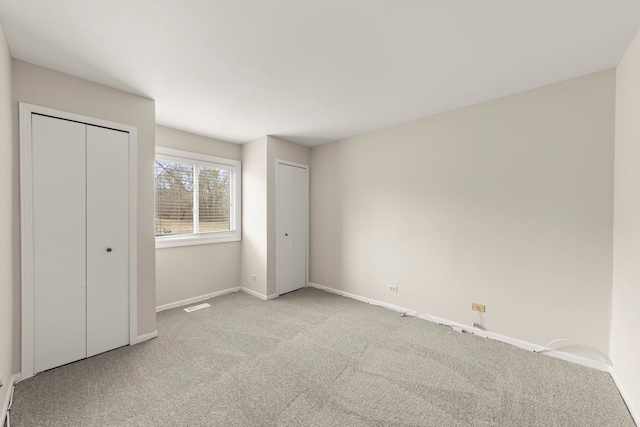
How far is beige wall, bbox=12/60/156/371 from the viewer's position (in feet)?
6.59

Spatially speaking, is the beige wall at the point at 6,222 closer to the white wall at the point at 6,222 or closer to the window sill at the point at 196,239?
the white wall at the point at 6,222

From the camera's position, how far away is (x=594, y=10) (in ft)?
5.04

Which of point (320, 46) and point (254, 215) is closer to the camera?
point (320, 46)

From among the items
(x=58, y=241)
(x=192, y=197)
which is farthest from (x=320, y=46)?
(x=192, y=197)

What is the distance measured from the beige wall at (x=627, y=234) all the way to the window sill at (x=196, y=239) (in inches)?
175

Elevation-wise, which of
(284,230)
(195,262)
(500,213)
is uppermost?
(500,213)

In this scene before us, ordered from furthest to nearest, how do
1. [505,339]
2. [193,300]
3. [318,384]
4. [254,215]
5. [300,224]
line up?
[300,224] → [254,215] → [193,300] → [505,339] → [318,384]

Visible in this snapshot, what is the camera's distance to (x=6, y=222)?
5.92ft

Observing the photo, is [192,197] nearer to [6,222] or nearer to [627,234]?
[6,222]

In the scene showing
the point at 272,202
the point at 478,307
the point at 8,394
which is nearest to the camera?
the point at 8,394

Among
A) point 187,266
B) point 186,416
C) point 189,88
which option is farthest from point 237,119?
point 186,416

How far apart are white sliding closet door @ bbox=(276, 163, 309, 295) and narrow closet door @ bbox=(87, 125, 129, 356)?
6.67 ft

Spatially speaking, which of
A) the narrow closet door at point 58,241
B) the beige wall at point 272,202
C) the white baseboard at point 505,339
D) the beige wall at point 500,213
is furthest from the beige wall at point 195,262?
the white baseboard at point 505,339

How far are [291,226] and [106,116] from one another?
2.72 meters
